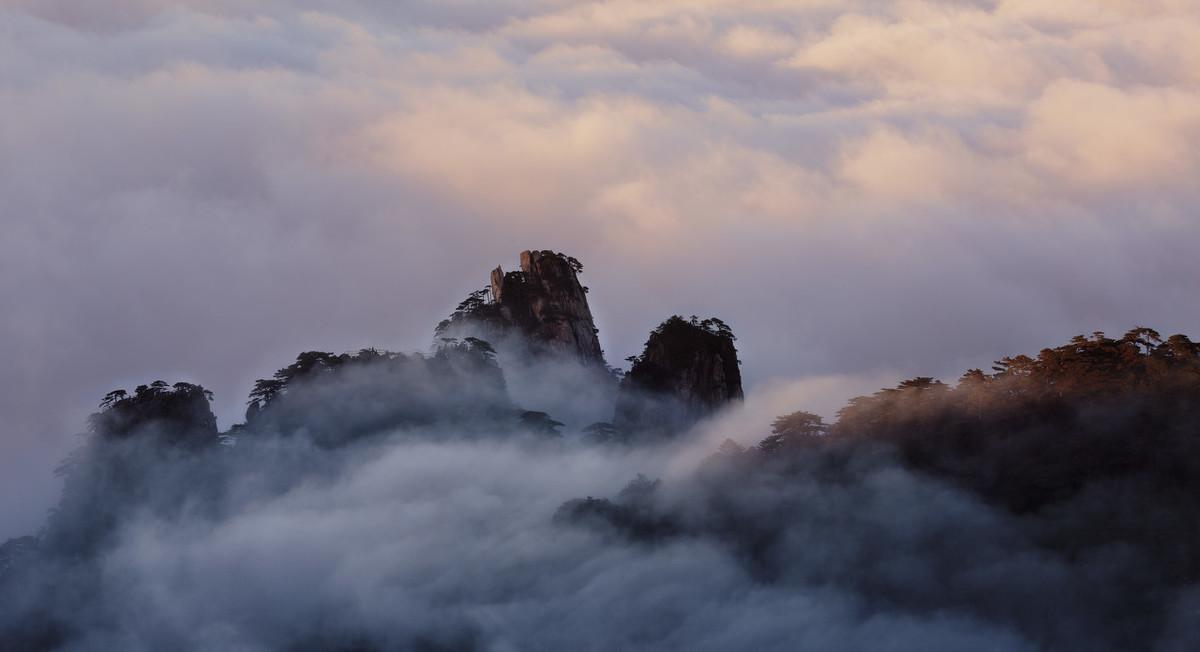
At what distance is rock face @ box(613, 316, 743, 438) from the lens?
608 feet

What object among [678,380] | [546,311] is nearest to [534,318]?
[546,311]

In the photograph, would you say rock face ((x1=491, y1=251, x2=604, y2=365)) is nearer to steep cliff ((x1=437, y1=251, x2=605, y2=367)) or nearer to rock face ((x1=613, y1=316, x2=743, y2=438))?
steep cliff ((x1=437, y1=251, x2=605, y2=367))

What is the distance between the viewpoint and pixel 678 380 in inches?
7392

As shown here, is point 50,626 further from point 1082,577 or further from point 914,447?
point 1082,577

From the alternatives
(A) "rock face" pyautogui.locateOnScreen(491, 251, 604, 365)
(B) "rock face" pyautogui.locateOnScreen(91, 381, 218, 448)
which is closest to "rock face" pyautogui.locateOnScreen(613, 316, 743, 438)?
(A) "rock face" pyautogui.locateOnScreen(491, 251, 604, 365)

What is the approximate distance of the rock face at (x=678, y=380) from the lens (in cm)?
18538

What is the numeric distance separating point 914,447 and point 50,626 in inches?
2725

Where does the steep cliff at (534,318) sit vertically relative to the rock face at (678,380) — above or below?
above

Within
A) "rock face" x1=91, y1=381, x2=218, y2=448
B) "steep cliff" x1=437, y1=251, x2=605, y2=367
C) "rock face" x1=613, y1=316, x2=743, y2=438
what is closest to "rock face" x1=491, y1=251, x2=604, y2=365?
"steep cliff" x1=437, y1=251, x2=605, y2=367

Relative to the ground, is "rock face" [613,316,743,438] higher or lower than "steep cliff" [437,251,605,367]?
lower

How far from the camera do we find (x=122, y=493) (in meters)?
187

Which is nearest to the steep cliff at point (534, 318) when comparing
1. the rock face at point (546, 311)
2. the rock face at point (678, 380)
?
the rock face at point (546, 311)

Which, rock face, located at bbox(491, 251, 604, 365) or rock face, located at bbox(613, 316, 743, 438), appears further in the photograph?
rock face, located at bbox(491, 251, 604, 365)

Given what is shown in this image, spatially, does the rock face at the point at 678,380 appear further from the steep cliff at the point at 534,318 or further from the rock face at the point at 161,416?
the rock face at the point at 161,416
